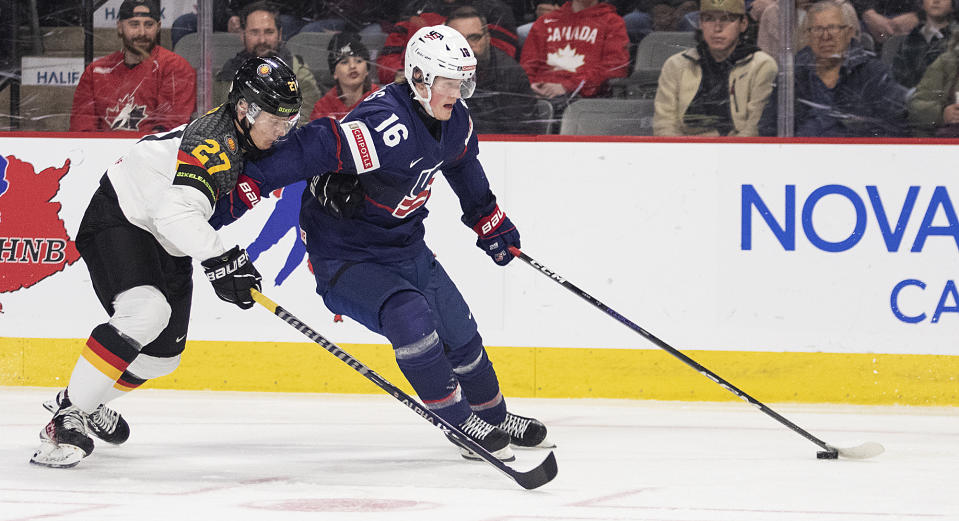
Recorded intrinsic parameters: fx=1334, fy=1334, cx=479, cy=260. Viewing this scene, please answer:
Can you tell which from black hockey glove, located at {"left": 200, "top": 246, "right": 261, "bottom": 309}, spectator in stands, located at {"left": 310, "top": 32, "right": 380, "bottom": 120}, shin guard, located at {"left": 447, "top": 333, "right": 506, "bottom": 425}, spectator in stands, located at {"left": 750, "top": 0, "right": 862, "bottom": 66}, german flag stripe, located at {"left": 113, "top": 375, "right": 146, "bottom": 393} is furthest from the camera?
spectator in stands, located at {"left": 310, "top": 32, "right": 380, "bottom": 120}

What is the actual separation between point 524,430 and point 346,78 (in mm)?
1907

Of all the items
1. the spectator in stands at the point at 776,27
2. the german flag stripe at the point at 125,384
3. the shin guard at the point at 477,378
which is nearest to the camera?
the german flag stripe at the point at 125,384

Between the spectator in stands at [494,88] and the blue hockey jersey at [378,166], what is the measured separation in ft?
4.12

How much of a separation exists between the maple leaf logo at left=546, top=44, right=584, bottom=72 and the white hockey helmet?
1.65 meters

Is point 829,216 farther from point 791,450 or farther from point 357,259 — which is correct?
point 357,259

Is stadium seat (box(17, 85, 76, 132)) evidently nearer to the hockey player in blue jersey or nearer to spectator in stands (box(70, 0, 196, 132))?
spectator in stands (box(70, 0, 196, 132))

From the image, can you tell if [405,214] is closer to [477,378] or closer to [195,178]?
[477,378]

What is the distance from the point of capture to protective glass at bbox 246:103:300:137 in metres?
3.32

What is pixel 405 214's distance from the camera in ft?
11.9

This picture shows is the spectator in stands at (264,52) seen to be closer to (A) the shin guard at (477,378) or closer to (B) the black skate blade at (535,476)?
(A) the shin guard at (477,378)

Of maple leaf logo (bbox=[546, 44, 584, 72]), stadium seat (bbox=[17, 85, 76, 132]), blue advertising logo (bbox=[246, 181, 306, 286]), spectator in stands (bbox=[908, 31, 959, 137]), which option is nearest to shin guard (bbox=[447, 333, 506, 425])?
blue advertising logo (bbox=[246, 181, 306, 286])

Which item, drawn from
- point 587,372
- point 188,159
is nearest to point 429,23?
point 587,372

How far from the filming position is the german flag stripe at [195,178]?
3.23 metres

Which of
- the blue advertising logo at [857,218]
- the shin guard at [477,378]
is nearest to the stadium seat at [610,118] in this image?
the blue advertising logo at [857,218]
